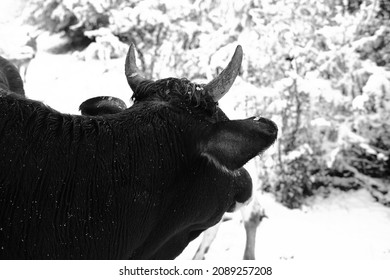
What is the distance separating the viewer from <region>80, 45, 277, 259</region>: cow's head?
2.29m

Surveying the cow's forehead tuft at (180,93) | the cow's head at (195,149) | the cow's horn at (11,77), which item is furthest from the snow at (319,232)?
the cow's forehead tuft at (180,93)

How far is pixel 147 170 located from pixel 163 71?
7.39 m

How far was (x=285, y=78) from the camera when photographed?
26.2 feet

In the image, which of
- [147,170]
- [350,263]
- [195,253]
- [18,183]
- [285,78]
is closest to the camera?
[18,183]

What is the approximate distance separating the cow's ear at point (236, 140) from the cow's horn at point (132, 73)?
1.83 ft

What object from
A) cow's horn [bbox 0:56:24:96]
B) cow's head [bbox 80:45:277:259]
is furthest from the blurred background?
cow's head [bbox 80:45:277:259]

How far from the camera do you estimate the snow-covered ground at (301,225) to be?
22.0ft

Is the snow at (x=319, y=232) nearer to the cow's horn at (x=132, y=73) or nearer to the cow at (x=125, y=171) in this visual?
the cow's horn at (x=132, y=73)

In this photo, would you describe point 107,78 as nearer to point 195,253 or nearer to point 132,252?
point 195,253

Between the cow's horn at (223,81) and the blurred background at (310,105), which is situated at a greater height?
the cow's horn at (223,81)

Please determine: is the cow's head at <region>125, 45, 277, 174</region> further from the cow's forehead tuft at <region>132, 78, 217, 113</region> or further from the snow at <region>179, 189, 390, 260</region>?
the snow at <region>179, 189, 390, 260</region>

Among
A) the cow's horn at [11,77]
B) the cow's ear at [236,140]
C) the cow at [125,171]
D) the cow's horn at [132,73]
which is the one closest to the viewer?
the cow at [125,171]

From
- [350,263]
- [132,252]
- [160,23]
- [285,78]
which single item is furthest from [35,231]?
[160,23]

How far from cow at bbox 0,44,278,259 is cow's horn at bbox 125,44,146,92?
0.12 m
